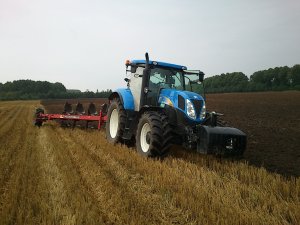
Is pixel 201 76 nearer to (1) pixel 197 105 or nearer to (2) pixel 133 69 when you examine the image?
(1) pixel 197 105

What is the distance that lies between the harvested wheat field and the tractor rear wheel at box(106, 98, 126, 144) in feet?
4.06

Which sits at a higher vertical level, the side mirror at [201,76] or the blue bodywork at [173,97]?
the side mirror at [201,76]

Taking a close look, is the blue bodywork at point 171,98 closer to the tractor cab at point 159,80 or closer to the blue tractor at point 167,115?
the blue tractor at point 167,115

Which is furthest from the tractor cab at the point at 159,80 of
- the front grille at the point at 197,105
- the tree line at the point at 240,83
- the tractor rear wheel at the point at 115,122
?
the tree line at the point at 240,83

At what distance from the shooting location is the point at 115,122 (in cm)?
927

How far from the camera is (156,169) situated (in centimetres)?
563

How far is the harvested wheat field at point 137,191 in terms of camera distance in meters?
3.60

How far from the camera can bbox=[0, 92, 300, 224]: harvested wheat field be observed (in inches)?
142

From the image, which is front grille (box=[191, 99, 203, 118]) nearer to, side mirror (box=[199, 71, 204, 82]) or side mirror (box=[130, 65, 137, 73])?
side mirror (box=[199, 71, 204, 82])

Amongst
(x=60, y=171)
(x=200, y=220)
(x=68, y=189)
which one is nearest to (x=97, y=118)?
(x=60, y=171)

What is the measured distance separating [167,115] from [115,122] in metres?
2.74

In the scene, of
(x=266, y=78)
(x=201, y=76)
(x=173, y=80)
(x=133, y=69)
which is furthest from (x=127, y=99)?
(x=266, y=78)

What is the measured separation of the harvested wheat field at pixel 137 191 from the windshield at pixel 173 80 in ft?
5.85

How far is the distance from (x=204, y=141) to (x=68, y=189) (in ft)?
9.11
